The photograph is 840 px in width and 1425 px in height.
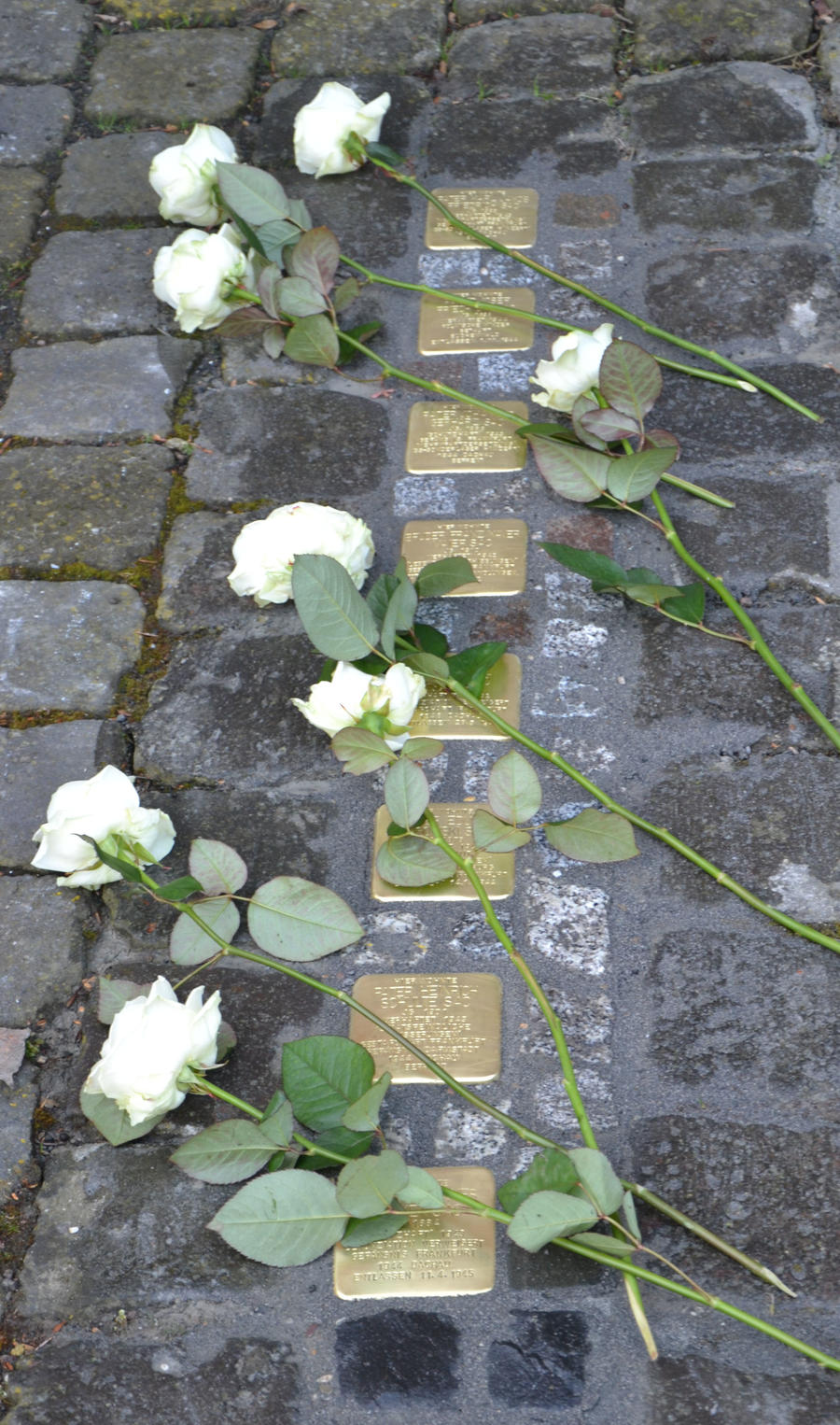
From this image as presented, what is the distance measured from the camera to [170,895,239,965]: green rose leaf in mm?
1606

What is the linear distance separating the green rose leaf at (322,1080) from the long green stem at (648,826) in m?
0.45

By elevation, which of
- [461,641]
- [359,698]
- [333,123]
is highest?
[333,123]

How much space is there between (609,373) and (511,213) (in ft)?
2.54

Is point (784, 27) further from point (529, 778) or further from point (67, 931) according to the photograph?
point (67, 931)

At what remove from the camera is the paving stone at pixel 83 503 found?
2113 mm

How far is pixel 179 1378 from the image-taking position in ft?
4.47

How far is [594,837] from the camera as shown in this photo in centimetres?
159

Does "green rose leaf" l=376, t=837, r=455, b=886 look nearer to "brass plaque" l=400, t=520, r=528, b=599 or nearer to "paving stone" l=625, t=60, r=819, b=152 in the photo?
"brass plaque" l=400, t=520, r=528, b=599

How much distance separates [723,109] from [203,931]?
1.95 metres

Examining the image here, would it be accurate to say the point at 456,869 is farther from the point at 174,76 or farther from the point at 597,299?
the point at 174,76

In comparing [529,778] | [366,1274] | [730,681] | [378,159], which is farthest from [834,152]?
[366,1274]

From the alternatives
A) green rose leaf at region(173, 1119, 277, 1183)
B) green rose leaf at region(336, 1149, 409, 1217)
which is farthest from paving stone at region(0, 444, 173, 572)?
green rose leaf at region(336, 1149, 409, 1217)

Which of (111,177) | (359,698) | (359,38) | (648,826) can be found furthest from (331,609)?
(359,38)

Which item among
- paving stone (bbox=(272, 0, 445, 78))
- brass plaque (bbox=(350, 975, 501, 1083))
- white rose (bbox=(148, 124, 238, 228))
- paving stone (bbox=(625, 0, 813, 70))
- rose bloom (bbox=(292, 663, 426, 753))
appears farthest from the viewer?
paving stone (bbox=(272, 0, 445, 78))
